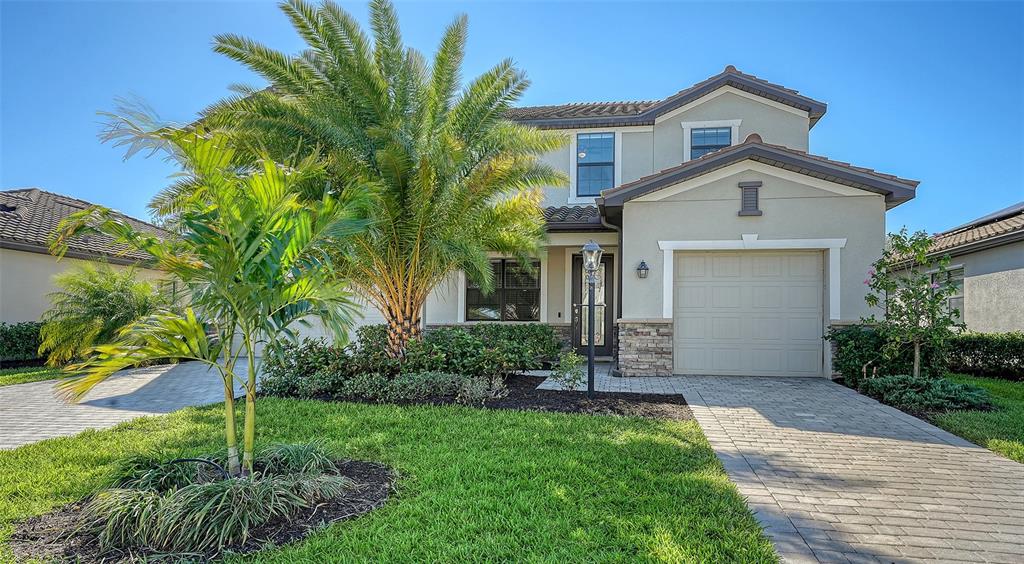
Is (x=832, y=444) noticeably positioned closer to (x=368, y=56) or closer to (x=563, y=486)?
(x=563, y=486)

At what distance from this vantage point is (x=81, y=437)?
18.6 ft

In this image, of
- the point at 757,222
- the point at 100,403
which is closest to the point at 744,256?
the point at 757,222

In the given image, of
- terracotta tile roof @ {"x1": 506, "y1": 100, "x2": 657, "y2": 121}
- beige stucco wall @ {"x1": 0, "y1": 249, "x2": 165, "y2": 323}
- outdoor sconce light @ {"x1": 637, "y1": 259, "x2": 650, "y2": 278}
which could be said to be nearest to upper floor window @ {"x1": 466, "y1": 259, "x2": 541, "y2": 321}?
outdoor sconce light @ {"x1": 637, "y1": 259, "x2": 650, "y2": 278}

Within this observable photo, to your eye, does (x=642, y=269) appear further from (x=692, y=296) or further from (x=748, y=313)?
(x=748, y=313)

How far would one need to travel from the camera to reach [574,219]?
39.0 ft

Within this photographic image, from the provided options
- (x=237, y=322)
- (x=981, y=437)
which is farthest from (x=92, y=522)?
(x=981, y=437)

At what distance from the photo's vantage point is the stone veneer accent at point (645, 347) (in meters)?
9.54

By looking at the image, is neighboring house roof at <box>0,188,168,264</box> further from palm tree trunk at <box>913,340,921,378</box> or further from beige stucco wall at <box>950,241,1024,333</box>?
beige stucco wall at <box>950,241,1024,333</box>

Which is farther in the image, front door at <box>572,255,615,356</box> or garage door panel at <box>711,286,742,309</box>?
front door at <box>572,255,615,356</box>

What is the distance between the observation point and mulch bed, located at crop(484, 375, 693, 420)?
6.57 metres

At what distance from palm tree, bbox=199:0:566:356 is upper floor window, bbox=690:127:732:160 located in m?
5.82

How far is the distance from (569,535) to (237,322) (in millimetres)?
2916

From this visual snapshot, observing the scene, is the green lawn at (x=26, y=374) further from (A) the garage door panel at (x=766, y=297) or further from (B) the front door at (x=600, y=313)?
(A) the garage door panel at (x=766, y=297)

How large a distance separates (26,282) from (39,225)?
88.0 inches
